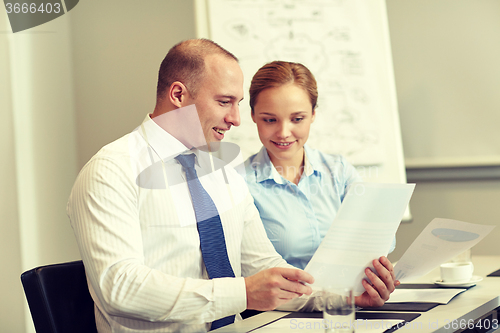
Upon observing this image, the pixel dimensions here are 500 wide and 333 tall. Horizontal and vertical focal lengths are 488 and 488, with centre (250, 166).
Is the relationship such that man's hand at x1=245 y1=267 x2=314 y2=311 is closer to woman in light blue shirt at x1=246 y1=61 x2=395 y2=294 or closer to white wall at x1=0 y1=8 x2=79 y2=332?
woman in light blue shirt at x1=246 y1=61 x2=395 y2=294

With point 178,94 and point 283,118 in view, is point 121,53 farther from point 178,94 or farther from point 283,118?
point 178,94

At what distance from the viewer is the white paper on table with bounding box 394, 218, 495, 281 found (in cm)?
125

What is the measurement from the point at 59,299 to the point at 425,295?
91 cm

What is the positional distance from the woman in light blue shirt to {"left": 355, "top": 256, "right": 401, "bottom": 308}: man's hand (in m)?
0.45

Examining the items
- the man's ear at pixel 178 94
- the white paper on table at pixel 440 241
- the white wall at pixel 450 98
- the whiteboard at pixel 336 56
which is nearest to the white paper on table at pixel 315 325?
the white paper on table at pixel 440 241

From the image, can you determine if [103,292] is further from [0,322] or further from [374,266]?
[0,322]

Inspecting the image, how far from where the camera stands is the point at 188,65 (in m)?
1.31

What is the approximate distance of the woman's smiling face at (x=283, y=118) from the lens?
5.56 feet

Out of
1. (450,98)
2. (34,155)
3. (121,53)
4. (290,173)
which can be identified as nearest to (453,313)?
(290,173)

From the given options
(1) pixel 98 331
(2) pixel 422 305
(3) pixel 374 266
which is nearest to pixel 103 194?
(1) pixel 98 331

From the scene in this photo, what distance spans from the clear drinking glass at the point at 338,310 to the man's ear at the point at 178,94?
2.10ft

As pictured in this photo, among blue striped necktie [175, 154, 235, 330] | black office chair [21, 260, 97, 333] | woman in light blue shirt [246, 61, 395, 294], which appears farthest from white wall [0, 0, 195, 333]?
blue striped necktie [175, 154, 235, 330]

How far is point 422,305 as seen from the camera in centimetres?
116

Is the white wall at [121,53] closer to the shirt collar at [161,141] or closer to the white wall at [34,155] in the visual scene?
the white wall at [34,155]
